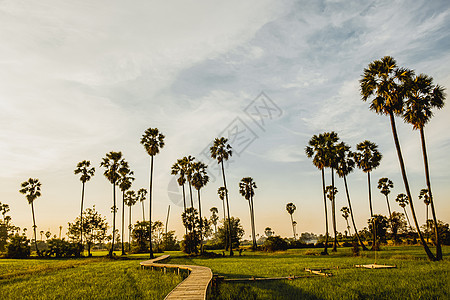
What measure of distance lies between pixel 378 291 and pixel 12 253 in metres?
72.4

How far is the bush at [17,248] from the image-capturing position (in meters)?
59.6

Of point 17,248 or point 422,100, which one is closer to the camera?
point 422,100

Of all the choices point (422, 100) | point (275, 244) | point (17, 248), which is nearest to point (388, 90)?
point (422, 100)

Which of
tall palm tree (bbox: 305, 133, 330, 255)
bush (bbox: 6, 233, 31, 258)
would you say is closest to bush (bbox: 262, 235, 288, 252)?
tall palm tree (bbox: 305, 133, 330, 255)

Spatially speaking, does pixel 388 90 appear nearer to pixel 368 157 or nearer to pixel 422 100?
pixel 422 100

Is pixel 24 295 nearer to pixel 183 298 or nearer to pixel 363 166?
pixel 183 298

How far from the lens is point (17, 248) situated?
60.0 metres

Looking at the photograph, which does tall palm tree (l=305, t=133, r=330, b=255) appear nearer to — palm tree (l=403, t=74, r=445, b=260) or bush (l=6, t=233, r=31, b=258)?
palm tree (l=403, t=74, r=445, b=260)

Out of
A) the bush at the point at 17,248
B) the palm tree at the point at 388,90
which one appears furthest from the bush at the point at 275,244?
the bush at the point at 17,248

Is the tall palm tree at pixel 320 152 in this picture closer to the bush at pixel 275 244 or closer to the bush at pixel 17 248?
the bush at pixel 275 244

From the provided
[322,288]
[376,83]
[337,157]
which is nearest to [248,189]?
[337,157]

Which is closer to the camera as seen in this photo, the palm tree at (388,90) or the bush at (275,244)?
the palm tree at (388,90)

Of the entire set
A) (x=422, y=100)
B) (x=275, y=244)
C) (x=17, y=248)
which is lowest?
(x=275, y=244)

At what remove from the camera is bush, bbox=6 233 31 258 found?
196 feet
